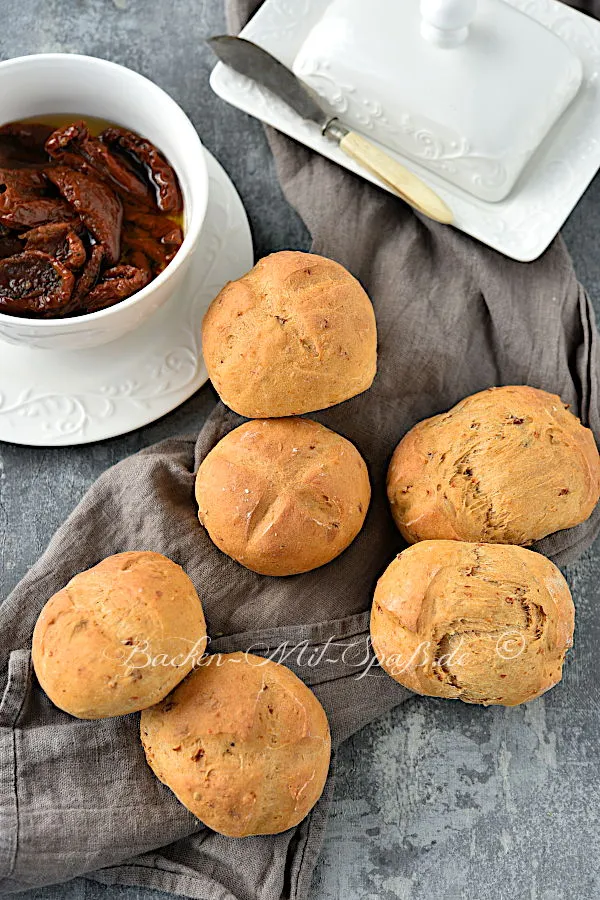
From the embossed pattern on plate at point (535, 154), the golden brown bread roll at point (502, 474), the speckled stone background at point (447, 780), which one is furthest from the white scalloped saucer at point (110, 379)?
the golden brown bread roll at point (502, 474)

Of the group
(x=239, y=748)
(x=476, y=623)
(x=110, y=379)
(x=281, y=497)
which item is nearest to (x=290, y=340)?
(x=281, y=497)

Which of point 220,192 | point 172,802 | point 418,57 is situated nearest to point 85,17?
point 220,192

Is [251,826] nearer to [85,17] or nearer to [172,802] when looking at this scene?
[172,802]

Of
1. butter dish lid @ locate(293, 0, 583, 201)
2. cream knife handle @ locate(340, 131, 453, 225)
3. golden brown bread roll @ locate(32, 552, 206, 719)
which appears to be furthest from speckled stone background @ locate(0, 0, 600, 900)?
butter dish lid @ locate(293, 0, 583, 201)

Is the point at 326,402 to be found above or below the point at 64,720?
above

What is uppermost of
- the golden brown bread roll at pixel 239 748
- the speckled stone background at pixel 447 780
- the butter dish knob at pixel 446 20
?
the butter dish knob at pixel 446 20

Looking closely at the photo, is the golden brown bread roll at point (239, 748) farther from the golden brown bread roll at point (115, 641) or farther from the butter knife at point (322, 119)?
the butter knife at point (322, 119)

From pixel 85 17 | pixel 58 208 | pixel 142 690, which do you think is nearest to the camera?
pixel 142 690
